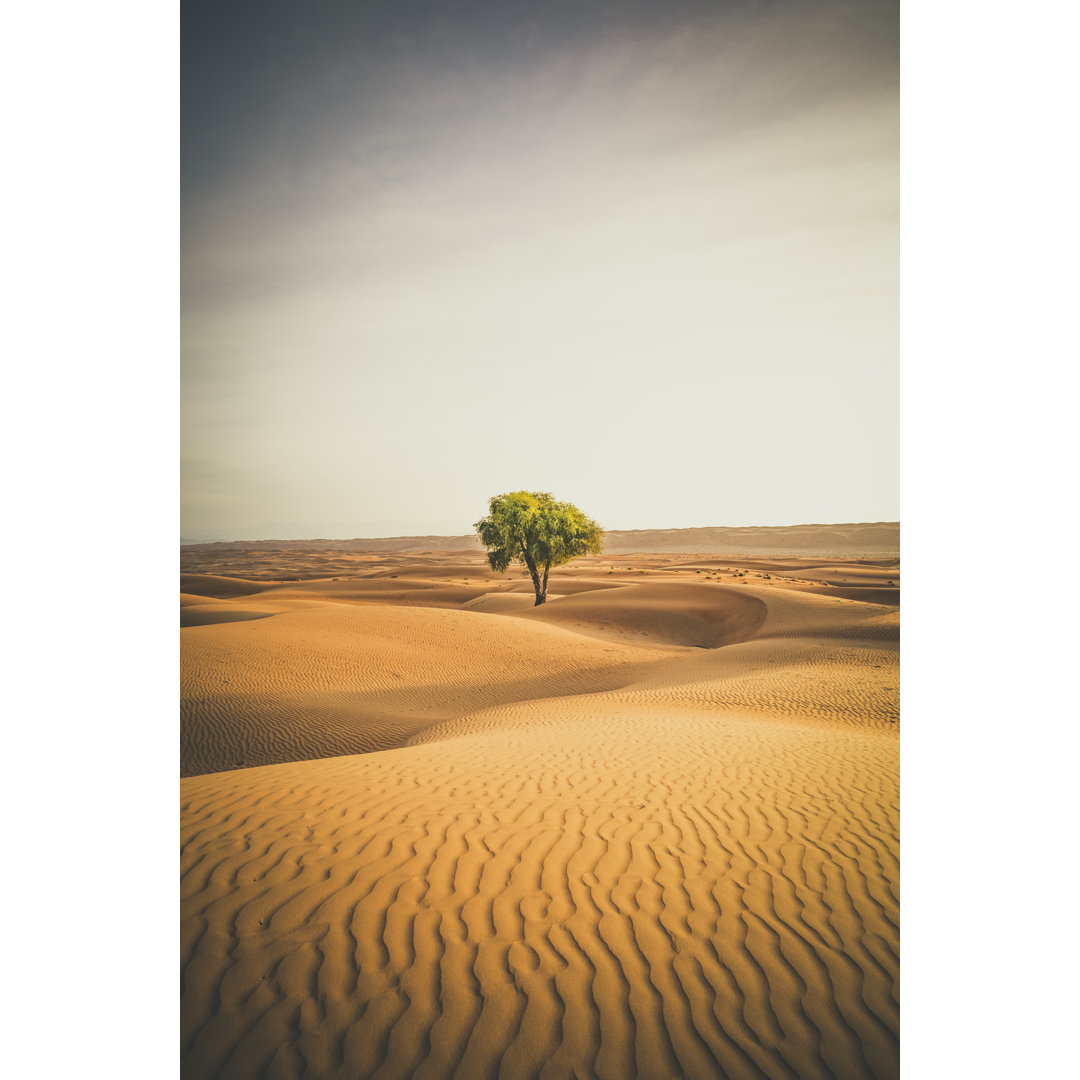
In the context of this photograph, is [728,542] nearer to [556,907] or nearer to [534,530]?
[534,530]

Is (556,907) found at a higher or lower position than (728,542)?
lower

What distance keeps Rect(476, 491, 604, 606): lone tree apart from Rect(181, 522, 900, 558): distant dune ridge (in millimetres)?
49143

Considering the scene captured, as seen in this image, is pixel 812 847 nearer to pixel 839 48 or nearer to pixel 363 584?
pixel 839 48

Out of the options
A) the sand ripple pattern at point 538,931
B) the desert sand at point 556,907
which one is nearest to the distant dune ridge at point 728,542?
the desert sand at point 556,907

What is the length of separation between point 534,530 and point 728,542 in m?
106

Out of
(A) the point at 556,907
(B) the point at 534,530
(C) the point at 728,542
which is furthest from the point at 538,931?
(C) the point at 728,542

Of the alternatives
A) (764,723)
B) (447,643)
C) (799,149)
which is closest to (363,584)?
(447,643)

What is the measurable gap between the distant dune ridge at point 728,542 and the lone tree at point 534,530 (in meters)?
49.1

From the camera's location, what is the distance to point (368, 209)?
27.0 ft

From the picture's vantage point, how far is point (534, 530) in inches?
1330

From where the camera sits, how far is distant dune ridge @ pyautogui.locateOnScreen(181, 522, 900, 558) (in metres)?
95.2

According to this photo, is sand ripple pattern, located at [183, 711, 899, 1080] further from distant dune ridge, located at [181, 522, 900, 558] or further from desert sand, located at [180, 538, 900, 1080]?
distant dune ridge, located at [181, 522, 900, 558]

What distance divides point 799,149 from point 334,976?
28.5 feet
